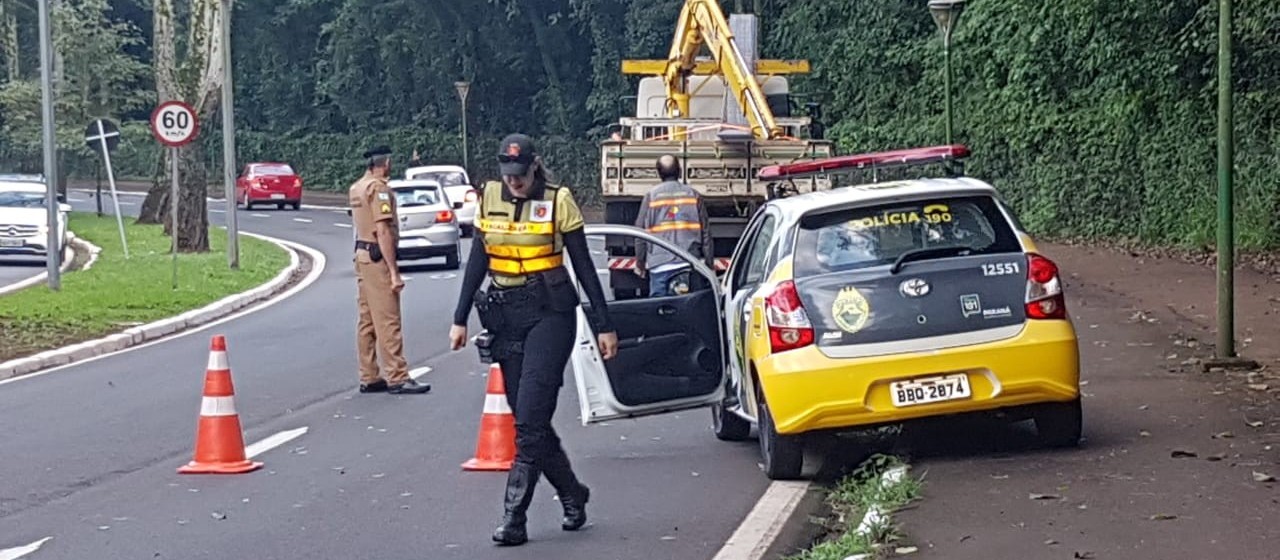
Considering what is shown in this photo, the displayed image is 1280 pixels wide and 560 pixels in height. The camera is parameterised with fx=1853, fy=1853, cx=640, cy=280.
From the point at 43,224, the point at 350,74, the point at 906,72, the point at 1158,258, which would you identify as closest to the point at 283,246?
the point at 43,224

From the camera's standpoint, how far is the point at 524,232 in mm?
8227

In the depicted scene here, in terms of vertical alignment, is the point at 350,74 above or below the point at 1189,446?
above

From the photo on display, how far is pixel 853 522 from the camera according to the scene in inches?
324

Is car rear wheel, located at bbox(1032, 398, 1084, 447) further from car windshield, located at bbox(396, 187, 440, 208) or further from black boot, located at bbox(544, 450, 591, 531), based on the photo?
car windshield, located at bbox(396, 187, 440, 208)

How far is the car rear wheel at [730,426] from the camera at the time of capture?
11.1m

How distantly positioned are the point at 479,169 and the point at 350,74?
714 cm

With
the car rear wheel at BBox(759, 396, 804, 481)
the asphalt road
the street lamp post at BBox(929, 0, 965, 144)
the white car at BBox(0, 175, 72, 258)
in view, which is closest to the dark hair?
the asphalt road

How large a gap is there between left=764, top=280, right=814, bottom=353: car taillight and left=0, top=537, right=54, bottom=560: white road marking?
3.67 m

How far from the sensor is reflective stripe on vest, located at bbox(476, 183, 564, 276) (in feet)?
27.0

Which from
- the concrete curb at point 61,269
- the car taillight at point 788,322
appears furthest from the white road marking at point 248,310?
the car taillight at point 788,322

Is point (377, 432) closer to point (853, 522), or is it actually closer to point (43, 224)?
point (853, 522)

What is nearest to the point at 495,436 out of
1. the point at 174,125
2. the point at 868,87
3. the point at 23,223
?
the point at 174,125

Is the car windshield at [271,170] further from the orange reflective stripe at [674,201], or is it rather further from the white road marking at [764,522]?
the white road marking at [764,522]

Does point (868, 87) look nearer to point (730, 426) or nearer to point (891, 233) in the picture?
point (730, 426)
